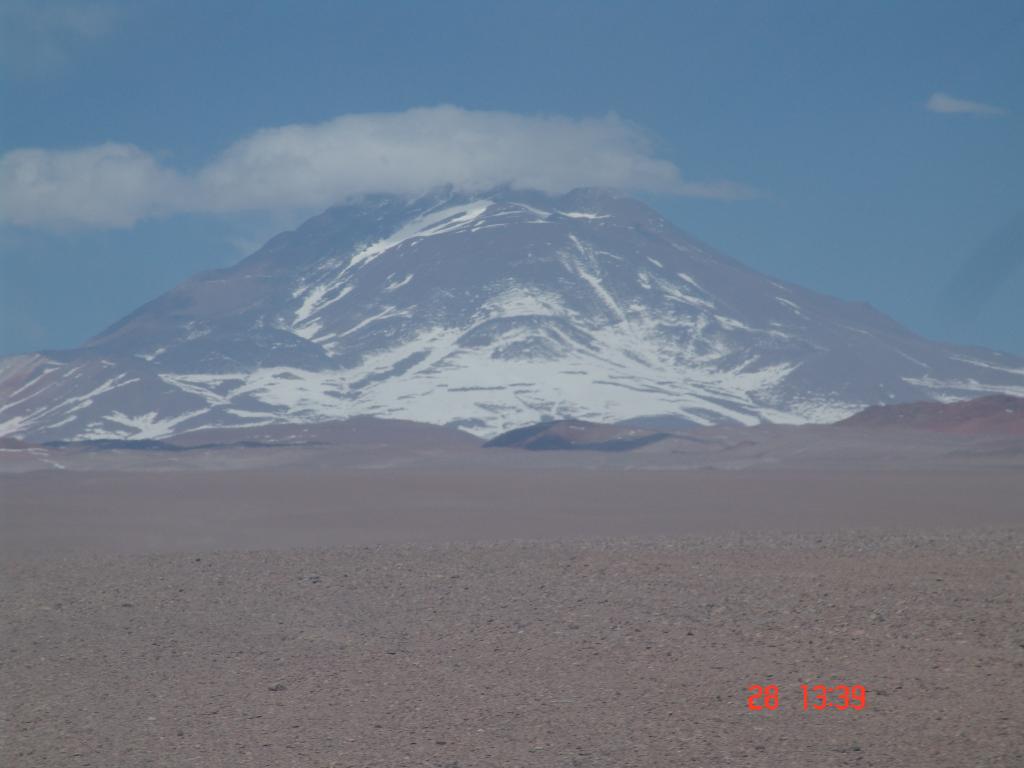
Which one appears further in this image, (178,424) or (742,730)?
(178,424)

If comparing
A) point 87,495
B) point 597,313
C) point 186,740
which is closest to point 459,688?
point 186,740

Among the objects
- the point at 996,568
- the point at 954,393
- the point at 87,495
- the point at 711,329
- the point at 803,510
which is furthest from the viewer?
the point at 711,329

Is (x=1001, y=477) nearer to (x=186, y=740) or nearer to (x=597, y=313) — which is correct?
(x=186, y=740)

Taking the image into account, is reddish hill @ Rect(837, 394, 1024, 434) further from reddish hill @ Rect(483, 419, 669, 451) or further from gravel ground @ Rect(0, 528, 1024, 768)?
gravel ground @ Rect(0, 528, 1024, 768)
